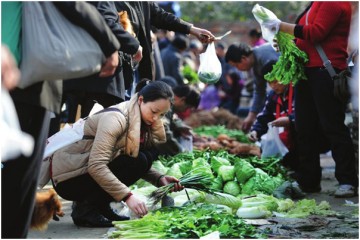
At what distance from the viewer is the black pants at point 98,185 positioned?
5.24 metres

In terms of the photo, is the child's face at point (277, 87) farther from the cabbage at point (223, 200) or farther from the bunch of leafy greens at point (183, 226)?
the bunch of leafy greens at point (183, 226)

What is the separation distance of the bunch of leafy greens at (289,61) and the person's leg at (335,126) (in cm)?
17

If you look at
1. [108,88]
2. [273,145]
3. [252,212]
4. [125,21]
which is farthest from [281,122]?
[125,21]

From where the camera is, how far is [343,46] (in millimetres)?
6512

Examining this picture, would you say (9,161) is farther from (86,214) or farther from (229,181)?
(229,181)

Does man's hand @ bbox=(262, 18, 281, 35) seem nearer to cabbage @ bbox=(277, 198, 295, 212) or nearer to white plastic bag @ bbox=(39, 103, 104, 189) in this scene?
cabbage @ bbox=(277, 198, 295, 212)

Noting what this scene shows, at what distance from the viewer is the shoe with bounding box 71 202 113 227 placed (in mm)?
5363

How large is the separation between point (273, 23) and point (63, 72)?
329 cm

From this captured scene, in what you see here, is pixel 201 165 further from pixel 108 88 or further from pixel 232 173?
pixel 108 88

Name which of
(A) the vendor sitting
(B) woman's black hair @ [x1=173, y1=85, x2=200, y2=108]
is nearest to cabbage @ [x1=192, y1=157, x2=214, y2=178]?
(A) the vendor sitting

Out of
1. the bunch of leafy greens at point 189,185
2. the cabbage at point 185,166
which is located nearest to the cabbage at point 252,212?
the bunch of leafy greens at point 189,185

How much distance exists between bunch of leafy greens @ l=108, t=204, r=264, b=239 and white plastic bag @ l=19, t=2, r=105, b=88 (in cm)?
152

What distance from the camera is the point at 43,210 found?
381 cm

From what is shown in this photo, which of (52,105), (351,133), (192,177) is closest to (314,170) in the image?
(351,133)
